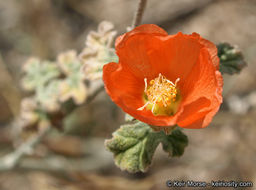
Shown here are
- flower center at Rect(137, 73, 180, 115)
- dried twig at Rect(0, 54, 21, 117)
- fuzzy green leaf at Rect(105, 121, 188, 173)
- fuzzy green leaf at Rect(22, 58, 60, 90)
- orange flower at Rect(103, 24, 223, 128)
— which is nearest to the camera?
orange flower at Rect(103, 24, 223, 128)

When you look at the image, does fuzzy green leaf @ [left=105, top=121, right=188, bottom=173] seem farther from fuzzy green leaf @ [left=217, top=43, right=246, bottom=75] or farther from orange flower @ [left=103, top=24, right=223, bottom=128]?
fuzzy green leaf @ [left=217, top=43, right=246, bottom=75]

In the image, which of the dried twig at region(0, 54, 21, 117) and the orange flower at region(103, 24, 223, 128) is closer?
the orange flower at region(103, 24, 223, 128)

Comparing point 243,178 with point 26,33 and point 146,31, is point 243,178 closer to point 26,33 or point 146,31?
point 146,31

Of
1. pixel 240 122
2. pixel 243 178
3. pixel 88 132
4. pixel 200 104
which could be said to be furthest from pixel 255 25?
pixel 200 104

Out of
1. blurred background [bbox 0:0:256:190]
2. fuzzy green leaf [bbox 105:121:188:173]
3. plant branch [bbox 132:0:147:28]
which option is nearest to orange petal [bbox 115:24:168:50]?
plant branch [bbox 132:0:147:28]

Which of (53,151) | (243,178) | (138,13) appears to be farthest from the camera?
(53,151)

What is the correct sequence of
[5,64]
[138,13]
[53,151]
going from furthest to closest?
[5,64], [53,151], [138,13]

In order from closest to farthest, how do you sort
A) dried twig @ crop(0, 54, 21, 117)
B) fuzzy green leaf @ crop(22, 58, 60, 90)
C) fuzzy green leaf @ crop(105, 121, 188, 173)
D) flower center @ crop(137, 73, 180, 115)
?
fuzzy green leaf @ crop(105, 121, 188, 173)
flower center @ crop(137, 73, 180, 115)
fuzzy green leaf @ crop(22, 58, 60, 90)
dried twig @ crop(0, 54, 21, 117)

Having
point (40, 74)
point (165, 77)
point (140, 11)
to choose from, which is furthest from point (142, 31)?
point (40, 74)

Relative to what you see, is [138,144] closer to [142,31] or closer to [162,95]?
[162,95]
